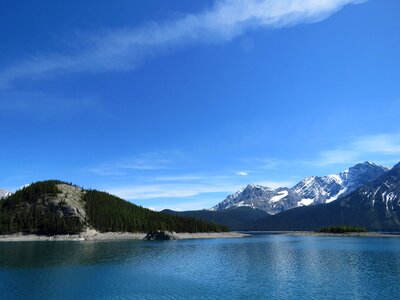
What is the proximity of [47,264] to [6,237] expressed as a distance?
126794 millimetres

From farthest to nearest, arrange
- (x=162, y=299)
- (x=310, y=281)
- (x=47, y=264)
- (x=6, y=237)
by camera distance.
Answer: (x=6, y=237) < (x=47, y=264) < (x=310, y=281) < (x=162, y=299)

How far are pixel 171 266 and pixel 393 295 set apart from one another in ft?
169

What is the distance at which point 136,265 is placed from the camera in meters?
93.4

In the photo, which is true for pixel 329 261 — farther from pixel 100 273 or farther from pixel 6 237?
pixel 6 237

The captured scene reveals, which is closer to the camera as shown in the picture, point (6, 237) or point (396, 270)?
point (396, 270)

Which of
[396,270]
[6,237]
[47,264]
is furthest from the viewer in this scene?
[6,237]

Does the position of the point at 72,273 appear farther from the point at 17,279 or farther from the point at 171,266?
the point at 171,266

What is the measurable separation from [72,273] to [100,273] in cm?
570

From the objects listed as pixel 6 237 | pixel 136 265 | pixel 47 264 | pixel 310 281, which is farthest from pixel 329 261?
pixel 6 237

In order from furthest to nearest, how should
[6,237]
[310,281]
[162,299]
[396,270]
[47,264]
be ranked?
[6,237] < [47,264] < [396,270] < [310,281] < [162,299]

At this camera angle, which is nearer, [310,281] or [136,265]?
[310,281]

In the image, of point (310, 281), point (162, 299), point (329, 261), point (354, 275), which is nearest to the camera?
point (162, 299)

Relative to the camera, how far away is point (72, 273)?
7675 cm

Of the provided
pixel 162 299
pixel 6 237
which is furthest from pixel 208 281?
pixel 6 237
